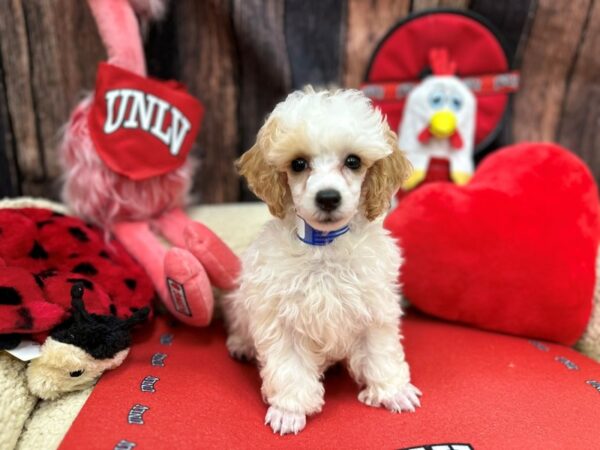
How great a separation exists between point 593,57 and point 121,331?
6.92 feet

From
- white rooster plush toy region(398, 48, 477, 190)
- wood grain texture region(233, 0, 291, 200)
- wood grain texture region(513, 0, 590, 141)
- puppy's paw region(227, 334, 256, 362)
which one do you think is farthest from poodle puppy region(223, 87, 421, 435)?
wood grain texture region(513, 0, 590, 141)

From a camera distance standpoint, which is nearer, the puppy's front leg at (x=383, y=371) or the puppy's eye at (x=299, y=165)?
the puppy's eye at (x=299, y=165)

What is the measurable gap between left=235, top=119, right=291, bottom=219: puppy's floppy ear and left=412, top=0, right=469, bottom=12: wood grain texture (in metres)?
1.20

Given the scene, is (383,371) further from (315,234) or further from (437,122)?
(437,122)

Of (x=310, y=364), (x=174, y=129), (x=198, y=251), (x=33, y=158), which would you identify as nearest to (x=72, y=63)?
(x=33, y=158)

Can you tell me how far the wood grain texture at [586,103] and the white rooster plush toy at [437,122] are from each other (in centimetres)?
48

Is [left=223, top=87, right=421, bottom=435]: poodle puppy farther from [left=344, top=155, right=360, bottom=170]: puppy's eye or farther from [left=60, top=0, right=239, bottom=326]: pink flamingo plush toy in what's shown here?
[left=60, top=0, right=239, bottom=326]: pink flamingo plush toy

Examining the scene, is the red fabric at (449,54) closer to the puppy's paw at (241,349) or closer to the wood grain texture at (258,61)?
the wood grain texture at (258,61)

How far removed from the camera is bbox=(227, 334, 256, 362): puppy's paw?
1.71 meters

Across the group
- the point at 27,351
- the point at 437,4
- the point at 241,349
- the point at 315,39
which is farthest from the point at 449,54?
the point at 27,351

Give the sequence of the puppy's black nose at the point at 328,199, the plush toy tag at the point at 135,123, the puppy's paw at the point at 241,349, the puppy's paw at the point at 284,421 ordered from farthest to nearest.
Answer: the plush toy tag at the point at 135,123 < the puppy's paw at the point at 241,349 < the puppy's paw at the point at 284,421 < the puppy's black nose at the point at 328,199

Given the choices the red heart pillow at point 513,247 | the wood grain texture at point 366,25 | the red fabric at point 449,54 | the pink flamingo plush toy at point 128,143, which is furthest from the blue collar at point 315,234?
the wood grain texture at point 366,25

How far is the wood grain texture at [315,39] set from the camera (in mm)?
2195

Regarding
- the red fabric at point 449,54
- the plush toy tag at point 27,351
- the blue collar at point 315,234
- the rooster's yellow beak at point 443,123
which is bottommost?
the plush toy tag at point 27,351
